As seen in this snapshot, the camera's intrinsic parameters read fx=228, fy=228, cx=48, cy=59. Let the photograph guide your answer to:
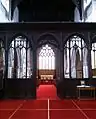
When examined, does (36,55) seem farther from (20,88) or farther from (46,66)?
(46,66)

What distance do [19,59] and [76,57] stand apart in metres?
2.81

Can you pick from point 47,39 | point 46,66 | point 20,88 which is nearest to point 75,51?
point 47,39

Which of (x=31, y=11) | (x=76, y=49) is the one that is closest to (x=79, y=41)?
(x=76, y=49)

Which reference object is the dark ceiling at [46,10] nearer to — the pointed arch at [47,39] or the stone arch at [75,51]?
the pointed arch at [47,39]

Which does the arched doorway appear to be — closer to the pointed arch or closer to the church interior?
the pointed arch

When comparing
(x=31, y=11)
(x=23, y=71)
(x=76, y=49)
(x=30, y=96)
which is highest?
(x=31, y=11)

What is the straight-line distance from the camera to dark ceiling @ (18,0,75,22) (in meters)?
17.3

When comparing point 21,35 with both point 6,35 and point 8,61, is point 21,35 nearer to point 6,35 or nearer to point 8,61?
point 6,35

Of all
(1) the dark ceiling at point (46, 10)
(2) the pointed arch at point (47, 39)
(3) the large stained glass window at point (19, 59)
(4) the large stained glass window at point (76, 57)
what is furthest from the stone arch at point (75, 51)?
(1) the dark ceiling at point (46, 10)

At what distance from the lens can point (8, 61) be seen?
35.4ft

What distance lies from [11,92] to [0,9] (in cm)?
519

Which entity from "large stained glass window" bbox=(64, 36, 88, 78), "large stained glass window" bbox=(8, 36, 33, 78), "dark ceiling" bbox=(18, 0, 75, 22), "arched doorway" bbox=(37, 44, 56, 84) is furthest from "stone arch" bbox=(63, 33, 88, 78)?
"arched doorway" bbox=(37, 44, 56, 84)

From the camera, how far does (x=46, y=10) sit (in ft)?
59.8

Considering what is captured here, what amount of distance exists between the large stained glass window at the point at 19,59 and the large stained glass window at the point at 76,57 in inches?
69.5
